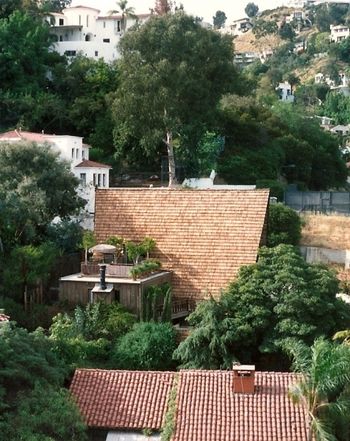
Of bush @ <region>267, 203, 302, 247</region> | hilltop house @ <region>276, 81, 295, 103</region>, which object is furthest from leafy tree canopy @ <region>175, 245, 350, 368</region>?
hilltop house @ <region>276, 81, 295, 103</region>

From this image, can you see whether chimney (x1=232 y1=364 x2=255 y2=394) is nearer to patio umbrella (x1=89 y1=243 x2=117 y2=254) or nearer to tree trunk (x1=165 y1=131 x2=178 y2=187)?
patio umbrella (x1=89 y1=243 x2=117 y2=254)

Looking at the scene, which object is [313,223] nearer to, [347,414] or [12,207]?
[12,207]

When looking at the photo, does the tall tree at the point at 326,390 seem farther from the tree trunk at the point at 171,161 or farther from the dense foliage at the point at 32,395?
the tree trunk at the point at 171,161

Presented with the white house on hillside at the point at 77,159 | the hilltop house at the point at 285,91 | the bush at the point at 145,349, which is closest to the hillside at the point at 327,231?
the bush at the point at 145,349

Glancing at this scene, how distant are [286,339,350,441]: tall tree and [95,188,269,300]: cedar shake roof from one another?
1013 cm

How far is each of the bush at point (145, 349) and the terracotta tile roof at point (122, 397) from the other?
3.40 m

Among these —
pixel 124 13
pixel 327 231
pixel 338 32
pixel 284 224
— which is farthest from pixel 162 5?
pixel 338 32

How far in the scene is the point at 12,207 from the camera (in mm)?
30250

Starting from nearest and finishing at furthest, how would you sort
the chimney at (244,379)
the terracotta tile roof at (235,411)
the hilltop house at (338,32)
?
the terracotta tile roof at (235,411) < the chimney at (244,379) < the hilltop house at (338,32)

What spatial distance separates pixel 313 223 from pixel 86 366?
1462 cm

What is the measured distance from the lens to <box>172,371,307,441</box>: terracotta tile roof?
19.6m

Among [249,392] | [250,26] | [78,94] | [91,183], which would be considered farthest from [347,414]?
[250,26]

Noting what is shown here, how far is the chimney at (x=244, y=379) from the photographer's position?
814 inches

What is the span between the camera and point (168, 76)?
40688mm
